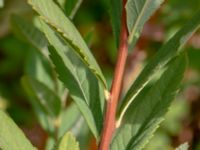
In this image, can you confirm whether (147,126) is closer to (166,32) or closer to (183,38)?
(183,38)

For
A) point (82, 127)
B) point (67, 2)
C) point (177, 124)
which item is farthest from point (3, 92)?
point (67, 2)

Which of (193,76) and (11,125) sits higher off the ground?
(11,125)

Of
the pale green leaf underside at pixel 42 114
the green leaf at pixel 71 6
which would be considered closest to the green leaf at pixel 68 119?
the pale green leaf underside at pixel 42 114

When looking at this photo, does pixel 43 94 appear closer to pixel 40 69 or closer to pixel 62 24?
pixel 40 69

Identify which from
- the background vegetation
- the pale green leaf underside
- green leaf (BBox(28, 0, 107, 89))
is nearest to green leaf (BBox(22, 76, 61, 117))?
the pale green leaf underside

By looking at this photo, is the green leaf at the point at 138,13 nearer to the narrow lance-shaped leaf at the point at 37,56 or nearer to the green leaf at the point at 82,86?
the green leaf at the point at 82,86

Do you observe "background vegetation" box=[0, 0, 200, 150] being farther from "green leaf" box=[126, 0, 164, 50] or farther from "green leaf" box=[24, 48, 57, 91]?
"green leaf" box=[126, 0, 164, 50]

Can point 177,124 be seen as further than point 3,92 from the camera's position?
No
